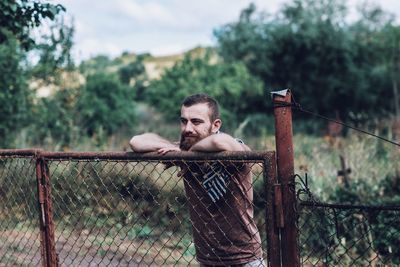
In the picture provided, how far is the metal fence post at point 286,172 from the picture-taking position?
2.76m

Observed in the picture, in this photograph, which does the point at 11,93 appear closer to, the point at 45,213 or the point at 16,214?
the point at 16,214

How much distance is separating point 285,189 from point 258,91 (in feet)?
80.8

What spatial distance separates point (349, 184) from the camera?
27.1ft

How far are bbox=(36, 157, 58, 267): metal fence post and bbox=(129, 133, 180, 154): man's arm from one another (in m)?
0.75

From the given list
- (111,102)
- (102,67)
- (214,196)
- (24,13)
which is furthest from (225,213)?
(102,67)

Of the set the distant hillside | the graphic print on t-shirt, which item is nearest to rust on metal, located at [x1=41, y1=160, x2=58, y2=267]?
the graphic print on t-shirt

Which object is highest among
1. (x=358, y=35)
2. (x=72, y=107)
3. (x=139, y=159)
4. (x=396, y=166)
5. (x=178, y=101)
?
(x=358, y=35)

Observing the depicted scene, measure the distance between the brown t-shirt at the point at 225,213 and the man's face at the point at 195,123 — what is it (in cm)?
17

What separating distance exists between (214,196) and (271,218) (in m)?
0.40

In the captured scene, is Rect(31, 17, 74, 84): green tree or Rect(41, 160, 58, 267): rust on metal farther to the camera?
Rect(31, 17, 74, 84): green tree

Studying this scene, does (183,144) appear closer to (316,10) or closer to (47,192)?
(47,192)

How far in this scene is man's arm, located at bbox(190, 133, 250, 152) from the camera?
9.38 ft

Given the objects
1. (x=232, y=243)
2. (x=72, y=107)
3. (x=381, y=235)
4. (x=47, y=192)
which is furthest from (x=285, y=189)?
(x=72, y=107)

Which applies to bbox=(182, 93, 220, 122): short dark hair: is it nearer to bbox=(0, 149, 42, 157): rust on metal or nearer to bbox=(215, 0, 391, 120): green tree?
bbox=(0, 149, 42, 157): rust on metal
